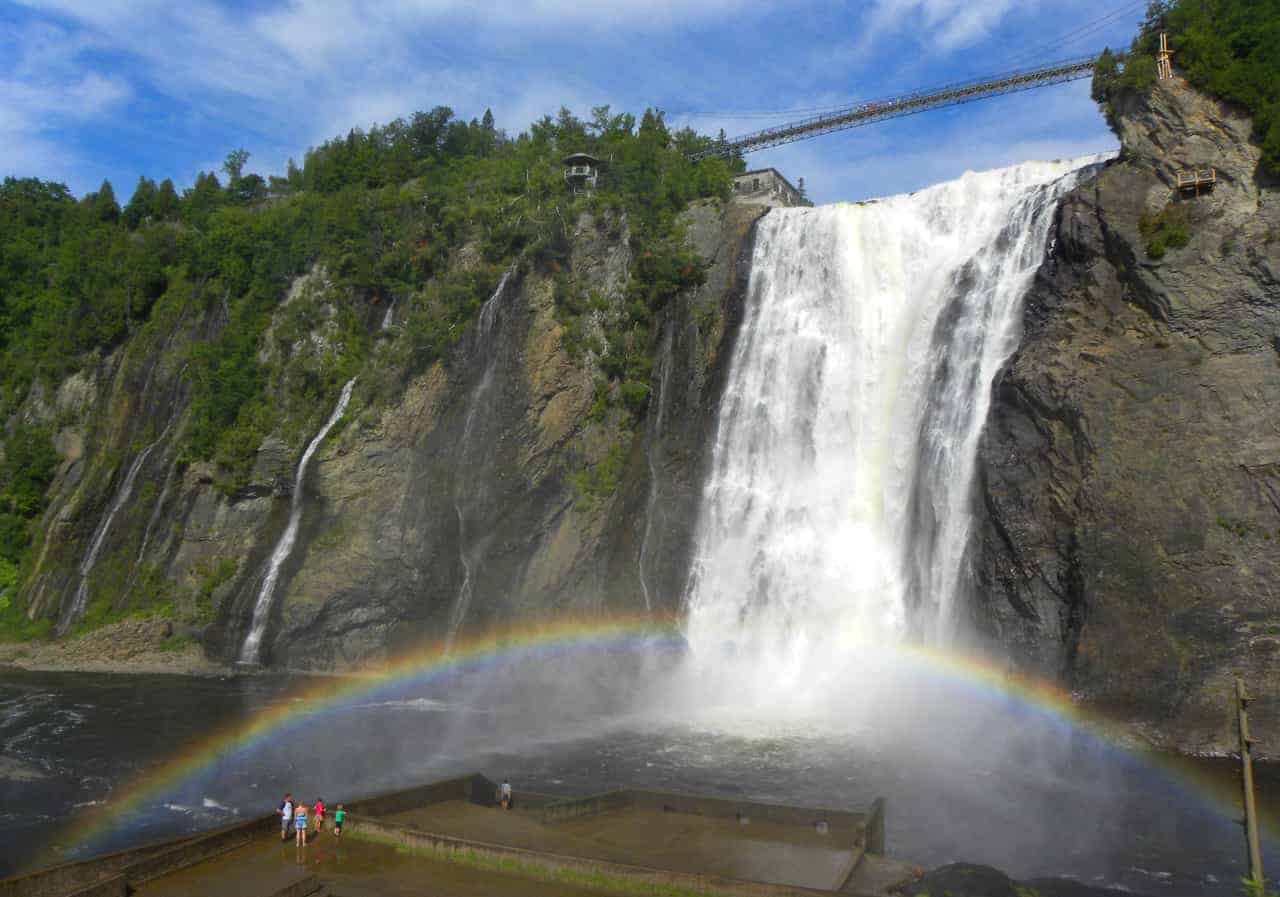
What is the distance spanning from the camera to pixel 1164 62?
34.8 m

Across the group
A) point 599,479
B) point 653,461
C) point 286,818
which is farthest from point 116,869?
point 653,461

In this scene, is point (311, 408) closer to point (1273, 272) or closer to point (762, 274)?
point (762, 274)

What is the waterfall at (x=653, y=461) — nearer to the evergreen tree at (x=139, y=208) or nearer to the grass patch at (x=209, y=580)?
the grass patch at (x=209, y=580)

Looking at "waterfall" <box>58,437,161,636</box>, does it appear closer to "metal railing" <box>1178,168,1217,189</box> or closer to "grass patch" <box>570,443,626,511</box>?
"grass patch" <box>570,443,626,511</box>

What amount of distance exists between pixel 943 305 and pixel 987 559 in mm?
10982

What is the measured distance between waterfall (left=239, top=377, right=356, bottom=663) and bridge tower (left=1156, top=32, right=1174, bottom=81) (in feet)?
121

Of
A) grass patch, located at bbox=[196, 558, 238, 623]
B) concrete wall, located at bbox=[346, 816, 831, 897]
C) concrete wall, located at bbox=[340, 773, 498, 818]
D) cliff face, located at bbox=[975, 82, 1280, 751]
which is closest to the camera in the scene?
concrete wall, located at bbox=[346, 816, 831, 897]

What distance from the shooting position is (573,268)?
5025cm

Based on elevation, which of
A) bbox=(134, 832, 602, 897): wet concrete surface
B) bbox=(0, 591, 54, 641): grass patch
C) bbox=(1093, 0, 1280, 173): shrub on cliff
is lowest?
bbox=(134, 832, 602, 897): wet concrete surface

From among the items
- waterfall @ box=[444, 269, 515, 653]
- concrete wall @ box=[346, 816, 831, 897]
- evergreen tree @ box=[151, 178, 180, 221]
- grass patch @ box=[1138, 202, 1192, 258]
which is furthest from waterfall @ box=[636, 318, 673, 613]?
evergreen tree @ box=[151, 178, 180, 221]

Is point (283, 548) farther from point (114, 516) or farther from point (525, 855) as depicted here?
point (525, 855)

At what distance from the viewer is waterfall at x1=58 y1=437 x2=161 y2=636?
50844mm

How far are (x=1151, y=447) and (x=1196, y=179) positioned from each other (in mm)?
9521

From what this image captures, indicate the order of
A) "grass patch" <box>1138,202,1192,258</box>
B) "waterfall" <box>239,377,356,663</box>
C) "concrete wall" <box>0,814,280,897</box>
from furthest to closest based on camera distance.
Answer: "waterfall" <box>239,377,356,663</box> → "grass patch" <box>1138,202,1192,258</box> → "concrete wall" <box>0,814,280,897</box>
